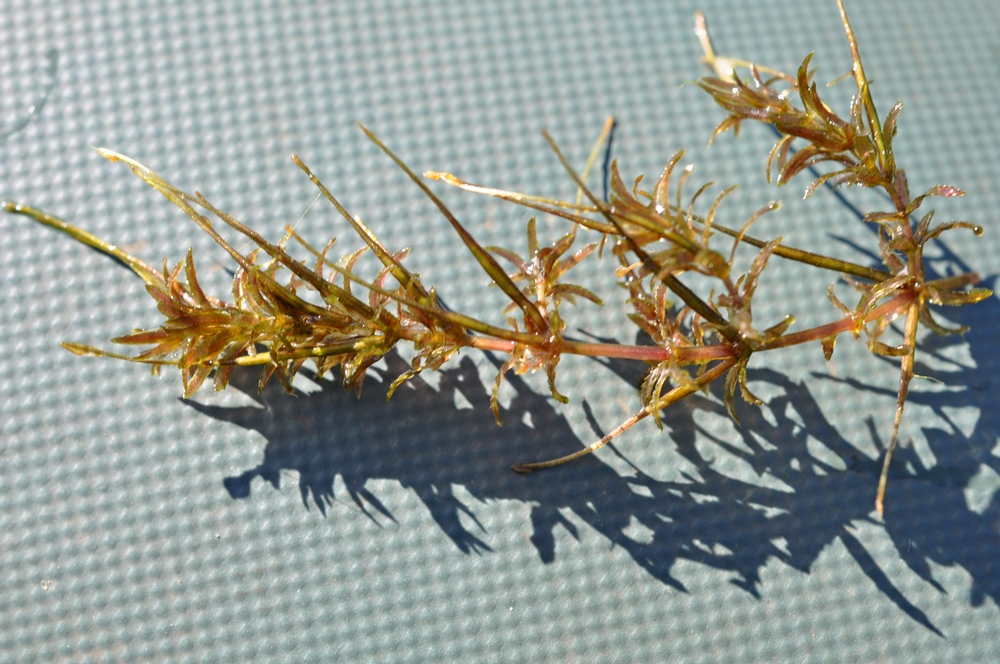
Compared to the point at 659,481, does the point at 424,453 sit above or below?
below

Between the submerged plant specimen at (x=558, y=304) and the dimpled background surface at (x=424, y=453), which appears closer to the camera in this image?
the submerged plant specimen at (x=558, y=304)

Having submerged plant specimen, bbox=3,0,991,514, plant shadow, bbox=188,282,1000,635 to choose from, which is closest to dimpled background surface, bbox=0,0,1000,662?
plant shadow, bbox=188,282,1000,635

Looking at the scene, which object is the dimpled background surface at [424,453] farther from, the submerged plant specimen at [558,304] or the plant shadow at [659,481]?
the submerged plant specimen at [558,304]

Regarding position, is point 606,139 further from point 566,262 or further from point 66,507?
point 66,507

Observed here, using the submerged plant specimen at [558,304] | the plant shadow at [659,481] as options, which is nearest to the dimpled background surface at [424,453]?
the plant shadow at [659,481]

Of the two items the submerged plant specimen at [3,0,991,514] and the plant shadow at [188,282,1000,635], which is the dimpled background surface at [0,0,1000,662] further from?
the submerged plant specimen at [3,0,991,514]

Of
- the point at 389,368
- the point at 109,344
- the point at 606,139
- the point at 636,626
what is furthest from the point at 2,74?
the point at 636,626

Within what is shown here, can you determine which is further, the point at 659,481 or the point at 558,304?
the point at 659,481
